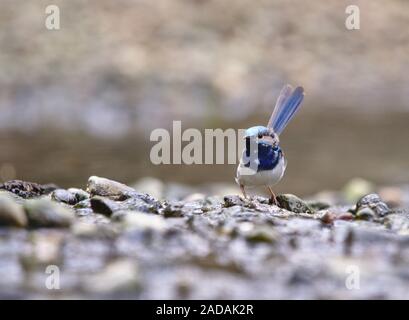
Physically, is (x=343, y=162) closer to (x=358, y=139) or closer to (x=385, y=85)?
(x=358, y=139)

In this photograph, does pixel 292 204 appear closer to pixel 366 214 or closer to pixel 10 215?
pixel 366 214

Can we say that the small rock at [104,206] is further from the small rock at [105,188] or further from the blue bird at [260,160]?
the blue bird at [260,160]

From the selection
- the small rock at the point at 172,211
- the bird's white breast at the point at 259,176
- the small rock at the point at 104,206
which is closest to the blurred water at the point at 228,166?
the bird's white breast at the point at 259,176

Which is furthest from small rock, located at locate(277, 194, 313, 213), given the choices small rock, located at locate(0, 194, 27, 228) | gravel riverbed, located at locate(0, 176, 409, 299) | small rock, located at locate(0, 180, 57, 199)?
small rock, located at locate(0, 194, 27, 228)

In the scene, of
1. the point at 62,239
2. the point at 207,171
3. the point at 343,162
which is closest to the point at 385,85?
the point at 343,162

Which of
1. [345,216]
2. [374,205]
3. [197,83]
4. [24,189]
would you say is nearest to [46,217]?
[24,189]

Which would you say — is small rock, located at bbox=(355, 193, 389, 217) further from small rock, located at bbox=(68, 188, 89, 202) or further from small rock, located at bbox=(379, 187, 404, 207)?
small rock, located at bbox=(379, 187, 404, 207)
